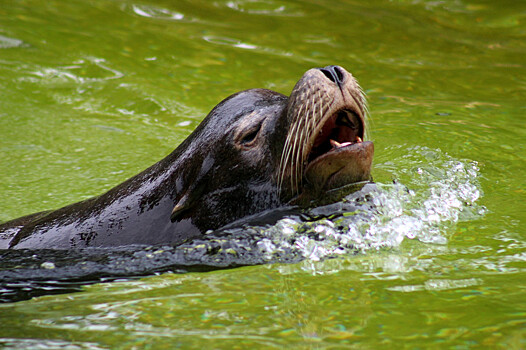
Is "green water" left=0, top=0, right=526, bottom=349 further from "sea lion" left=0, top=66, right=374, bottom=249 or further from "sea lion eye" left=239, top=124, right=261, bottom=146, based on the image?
"sea lion eye" left=239, top=124, right=261, bottom=146

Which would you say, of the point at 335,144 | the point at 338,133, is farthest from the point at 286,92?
the point at 335,144

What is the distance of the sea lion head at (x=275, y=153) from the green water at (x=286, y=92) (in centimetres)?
55

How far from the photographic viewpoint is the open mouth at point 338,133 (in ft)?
14.4

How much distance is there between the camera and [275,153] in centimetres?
442

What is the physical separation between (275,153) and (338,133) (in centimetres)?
44

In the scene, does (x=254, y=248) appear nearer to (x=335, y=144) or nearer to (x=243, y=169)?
(x=243, y=169)

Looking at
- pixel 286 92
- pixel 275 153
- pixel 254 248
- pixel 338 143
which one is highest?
pixel 338 143

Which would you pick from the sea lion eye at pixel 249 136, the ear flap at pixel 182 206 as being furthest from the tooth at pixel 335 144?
the ear flap at pixel 182 206

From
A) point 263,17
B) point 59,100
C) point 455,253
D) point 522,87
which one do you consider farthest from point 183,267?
point 263,17

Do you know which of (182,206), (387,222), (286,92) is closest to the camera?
(182,206)

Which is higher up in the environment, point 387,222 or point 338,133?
point 338,133

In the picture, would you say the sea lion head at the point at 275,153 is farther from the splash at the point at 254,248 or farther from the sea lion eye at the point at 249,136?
the splash at the point at 254,248

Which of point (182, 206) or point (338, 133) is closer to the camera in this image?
point (182, 206)

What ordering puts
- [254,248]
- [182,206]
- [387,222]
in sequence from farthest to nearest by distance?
1. [387,222]
2. [182,206]
3. [254,248]
